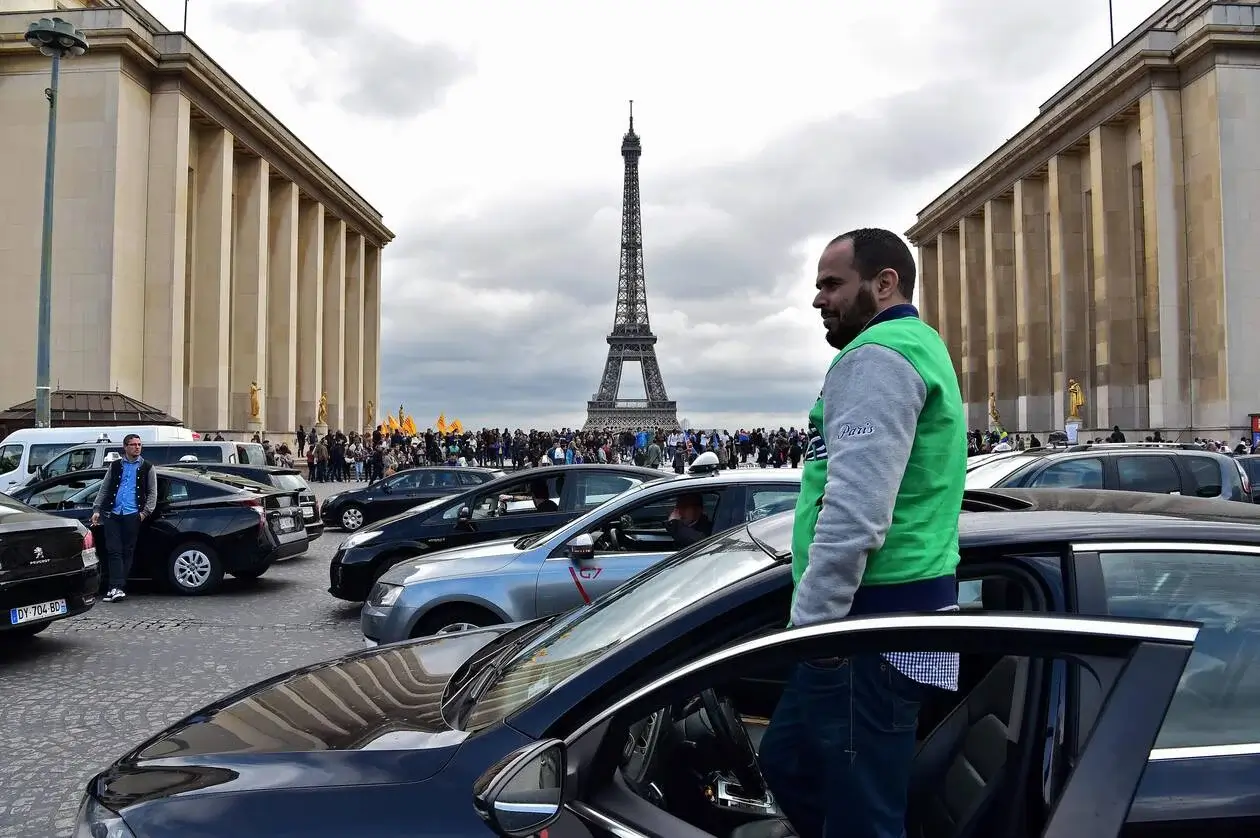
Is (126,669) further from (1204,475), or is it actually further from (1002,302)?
(1002,302)

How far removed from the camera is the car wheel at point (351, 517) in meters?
17.5

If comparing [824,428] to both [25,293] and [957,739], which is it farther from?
[25,293]

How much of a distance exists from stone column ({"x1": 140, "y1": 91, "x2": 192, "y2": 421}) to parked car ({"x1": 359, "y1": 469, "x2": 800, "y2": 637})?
28523mm

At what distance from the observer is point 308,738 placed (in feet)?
7.79

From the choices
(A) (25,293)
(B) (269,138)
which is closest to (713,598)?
(A) (25,293)

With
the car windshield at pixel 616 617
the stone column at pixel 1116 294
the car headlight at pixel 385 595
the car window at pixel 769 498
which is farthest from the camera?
the stone column at pixel 1116 294

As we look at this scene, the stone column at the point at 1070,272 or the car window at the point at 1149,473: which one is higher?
the stone column at the point at 1070,272

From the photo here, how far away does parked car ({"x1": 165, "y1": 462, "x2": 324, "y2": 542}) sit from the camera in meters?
13.4

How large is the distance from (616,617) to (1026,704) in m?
1.07

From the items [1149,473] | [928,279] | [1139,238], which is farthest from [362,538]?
[928,279]

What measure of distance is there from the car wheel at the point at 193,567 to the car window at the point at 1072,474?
8.67 m

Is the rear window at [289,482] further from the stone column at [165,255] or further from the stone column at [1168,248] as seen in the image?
the stone column at [1168,248]

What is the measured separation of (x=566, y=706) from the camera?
81.9 inches

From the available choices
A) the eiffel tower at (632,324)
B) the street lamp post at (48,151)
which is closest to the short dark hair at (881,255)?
the street lamp post at (48,151)
